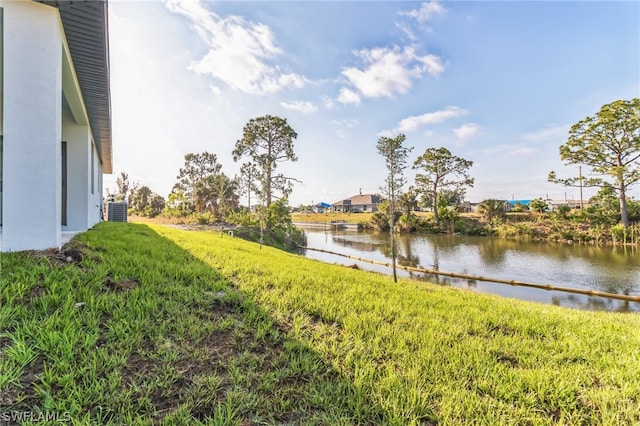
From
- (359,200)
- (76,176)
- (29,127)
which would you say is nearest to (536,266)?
(29,127)

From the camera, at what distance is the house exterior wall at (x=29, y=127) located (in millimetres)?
2900

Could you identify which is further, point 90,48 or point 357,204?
point 357,204

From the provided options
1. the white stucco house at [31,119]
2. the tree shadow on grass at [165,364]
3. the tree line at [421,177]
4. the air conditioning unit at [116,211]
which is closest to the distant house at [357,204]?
the tree line at [421,177]

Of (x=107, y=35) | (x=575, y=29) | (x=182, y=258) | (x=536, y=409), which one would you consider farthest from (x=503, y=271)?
(x=107, y=35)

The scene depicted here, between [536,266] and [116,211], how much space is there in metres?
21.0

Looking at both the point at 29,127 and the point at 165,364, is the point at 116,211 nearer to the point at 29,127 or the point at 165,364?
the point at 29,127

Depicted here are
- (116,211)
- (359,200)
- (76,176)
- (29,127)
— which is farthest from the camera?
(359,200)

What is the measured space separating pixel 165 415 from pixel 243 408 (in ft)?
1.33

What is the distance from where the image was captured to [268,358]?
204 cm

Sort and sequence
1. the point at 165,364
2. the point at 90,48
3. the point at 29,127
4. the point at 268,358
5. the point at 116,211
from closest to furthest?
1. the point at 165,364
2. the point at 268,358
3. the point at 29,127
4. the point at 90,48
5. the point at 116,211

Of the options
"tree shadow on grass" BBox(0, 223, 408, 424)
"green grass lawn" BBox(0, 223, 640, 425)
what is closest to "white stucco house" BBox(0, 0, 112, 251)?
"green grass lawn" BBox(0, 223, 640, 425)

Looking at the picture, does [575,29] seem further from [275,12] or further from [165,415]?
[165,415]

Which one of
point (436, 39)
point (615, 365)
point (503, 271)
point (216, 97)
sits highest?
point (436, 39)

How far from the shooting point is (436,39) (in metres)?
7.78
